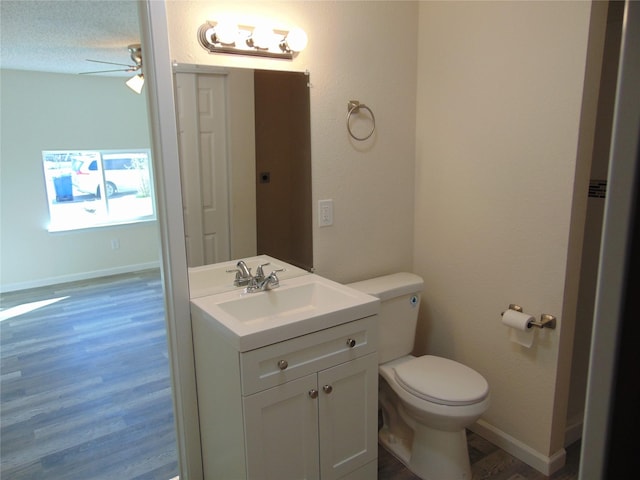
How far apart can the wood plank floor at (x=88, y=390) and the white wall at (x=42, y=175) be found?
54 cm

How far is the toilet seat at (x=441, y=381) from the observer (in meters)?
1.88

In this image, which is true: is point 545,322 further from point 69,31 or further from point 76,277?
point 76,277

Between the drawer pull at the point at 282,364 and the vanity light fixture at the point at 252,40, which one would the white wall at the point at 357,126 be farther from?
the drawer pull at the point at 282,364

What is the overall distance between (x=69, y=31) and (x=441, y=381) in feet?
9.99

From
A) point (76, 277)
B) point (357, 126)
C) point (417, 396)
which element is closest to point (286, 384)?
point (417, 396)

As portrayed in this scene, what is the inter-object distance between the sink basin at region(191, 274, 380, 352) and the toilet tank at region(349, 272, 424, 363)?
0.97 ft

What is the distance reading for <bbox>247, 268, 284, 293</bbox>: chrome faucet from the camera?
193cm

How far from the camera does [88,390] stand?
2.73 meters

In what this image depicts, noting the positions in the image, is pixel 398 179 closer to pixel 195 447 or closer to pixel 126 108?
pixel 195 447

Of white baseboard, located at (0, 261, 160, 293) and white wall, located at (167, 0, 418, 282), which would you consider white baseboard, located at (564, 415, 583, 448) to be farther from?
white baseboard, located at (0, 261, 160, 293)

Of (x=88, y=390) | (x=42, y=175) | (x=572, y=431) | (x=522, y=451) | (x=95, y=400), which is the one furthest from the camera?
(x=42, y=175)

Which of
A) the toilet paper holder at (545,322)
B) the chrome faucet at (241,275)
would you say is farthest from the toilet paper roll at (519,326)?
the chrome faucet at (241,275)

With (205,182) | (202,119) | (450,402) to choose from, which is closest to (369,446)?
(450,402)

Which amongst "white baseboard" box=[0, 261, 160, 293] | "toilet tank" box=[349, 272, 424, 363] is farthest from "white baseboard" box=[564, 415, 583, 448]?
"white baseboard" box=[0, 261, 160, 293]
